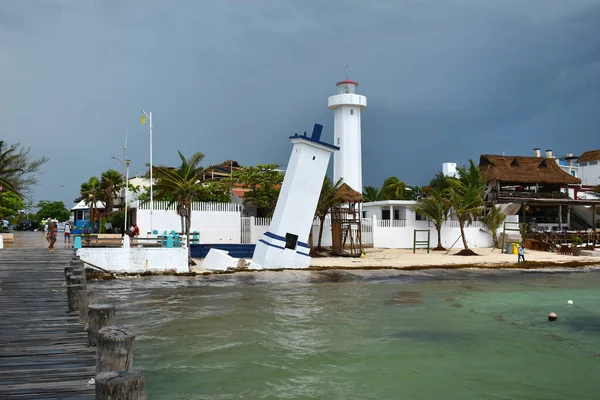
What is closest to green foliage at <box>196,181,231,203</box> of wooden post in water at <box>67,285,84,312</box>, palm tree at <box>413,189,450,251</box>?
palm tree at <box>413,189,450,251</box>

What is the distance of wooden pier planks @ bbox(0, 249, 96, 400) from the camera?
646 cm

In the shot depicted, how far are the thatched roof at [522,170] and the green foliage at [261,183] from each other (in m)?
19.0

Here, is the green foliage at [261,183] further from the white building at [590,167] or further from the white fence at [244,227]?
the white building at [590,167]

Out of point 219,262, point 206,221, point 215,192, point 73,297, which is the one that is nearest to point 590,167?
point 215,192

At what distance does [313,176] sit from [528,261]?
45.8 ft

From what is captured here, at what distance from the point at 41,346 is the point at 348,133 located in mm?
34468

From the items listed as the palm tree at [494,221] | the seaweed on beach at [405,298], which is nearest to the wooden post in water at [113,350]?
the seaweed on beach at [405,298]

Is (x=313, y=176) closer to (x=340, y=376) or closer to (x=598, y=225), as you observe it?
(x=340, y=376)

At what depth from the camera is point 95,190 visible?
50.1 m

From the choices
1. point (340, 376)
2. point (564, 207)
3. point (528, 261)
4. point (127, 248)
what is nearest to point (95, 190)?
point (127, 248)

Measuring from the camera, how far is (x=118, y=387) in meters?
4.69

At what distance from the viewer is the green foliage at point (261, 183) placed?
1444 inches

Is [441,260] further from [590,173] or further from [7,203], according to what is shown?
[590,173]

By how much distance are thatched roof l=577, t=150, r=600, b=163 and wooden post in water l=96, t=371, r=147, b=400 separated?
77.0m
